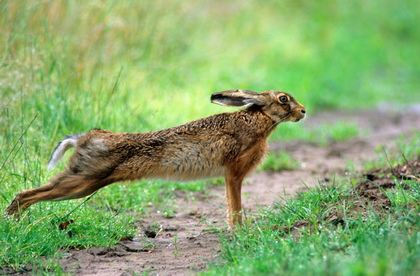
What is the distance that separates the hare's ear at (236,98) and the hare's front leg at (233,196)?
2.47 feet

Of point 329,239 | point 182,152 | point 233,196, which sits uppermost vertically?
point 182,152

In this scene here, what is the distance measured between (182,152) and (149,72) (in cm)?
391

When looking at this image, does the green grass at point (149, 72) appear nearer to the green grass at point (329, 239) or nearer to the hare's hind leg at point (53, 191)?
the hare's hind leg at point (53, 191)

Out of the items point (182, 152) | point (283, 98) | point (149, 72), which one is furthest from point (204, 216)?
point (149, 72)

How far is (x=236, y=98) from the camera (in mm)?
5891

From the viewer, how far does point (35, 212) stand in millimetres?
5082

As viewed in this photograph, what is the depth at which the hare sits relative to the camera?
5.05 meters

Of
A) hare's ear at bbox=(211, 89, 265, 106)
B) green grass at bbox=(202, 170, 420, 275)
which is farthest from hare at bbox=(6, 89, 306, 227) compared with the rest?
green grass at bbox=(202, 170, 420, 275)

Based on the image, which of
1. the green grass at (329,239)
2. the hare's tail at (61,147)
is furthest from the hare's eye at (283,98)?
the hare's tail at (61,147)

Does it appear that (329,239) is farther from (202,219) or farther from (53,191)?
(53,191)

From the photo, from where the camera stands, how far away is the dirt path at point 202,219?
14.9 ft

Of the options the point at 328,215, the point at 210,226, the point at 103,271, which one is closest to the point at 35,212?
the point at 103,271

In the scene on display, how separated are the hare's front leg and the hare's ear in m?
0.75

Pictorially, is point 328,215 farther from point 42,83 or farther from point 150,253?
point 42,83
